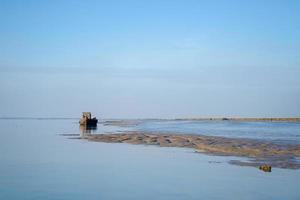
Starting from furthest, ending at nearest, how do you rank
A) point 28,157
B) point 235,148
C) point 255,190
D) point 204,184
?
point 235,148, point 28,157, point 204,184, point 255,190

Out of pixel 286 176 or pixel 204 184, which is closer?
pixel 204 184

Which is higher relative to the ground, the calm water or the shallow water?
the shallow water

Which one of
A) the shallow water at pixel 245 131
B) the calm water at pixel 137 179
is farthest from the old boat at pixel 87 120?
the calm water at pixel 137 179

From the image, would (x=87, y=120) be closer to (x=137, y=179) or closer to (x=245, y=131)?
(x=245, y=131)

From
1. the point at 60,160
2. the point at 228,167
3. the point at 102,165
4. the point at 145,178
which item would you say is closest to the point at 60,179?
the point at 145,178

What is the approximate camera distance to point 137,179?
59.6 ft

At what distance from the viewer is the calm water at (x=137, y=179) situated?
589 inches

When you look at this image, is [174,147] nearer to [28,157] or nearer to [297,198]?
[28,157]

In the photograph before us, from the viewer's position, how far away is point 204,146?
112 feet

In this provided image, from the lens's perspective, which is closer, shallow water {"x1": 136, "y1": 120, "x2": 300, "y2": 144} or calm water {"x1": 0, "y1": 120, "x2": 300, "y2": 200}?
calm water {"x1": 0, "y1": 120, "x2": 300, "y2": 200}

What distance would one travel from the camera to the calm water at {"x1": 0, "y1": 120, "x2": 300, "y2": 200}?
589 inches

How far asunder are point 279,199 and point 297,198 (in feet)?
2.49

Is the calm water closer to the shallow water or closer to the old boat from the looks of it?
the shallow water

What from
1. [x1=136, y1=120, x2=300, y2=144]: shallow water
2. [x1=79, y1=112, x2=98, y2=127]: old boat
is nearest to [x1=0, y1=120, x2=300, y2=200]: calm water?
[x1=136, y1=120, x2=300, y2=144]: shallow water
